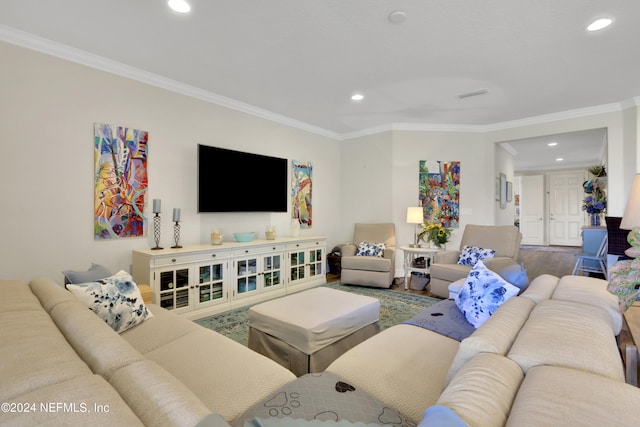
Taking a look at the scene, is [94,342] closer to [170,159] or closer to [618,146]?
[170,159]

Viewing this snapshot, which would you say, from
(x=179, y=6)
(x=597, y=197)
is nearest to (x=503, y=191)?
(x=597, y=197)

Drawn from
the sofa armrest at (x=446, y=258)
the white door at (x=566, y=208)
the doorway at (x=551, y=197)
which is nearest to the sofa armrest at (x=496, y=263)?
the sofa armrest at (x=446, y=258)

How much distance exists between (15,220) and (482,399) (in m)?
3.41

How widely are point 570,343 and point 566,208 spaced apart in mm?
10176

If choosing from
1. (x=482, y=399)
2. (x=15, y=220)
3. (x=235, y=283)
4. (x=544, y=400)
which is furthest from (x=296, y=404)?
(x=15, y=220)

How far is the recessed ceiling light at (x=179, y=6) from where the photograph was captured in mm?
2090

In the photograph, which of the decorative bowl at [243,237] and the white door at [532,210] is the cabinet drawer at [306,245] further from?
the white door at [532,210]

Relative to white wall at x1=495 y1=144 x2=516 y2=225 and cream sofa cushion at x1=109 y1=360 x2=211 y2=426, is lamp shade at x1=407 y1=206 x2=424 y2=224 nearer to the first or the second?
white wall at x1=495 y1=144 x2=516 y2=225

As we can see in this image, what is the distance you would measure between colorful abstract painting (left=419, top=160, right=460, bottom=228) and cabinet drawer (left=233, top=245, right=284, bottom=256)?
2.64 m

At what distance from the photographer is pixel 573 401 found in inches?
26.5

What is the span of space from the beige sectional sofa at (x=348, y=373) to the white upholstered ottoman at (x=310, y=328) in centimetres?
42

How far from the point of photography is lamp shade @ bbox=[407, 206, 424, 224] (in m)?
4.67

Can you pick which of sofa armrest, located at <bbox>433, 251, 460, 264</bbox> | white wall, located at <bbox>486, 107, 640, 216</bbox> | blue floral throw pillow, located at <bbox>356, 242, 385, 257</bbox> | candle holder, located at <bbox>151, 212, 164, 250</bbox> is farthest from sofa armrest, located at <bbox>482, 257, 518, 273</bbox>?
candle holder, located at <bbox>151, 212, 164, 250</bbox>

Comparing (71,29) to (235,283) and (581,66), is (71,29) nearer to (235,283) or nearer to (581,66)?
(235,283)
